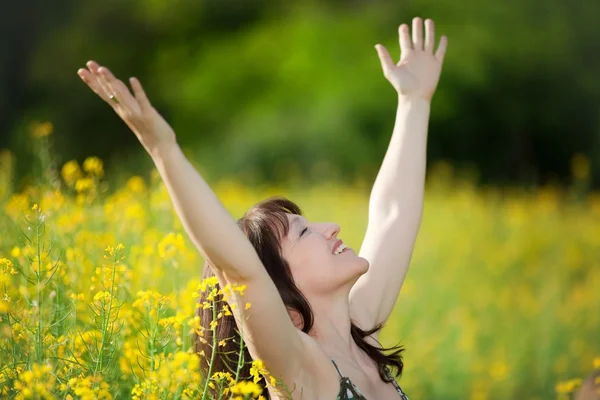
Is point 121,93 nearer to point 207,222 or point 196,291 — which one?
point 207,222

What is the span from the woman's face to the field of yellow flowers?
0.28m

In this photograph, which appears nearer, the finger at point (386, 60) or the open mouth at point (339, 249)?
the open mouth at point (339, 249)

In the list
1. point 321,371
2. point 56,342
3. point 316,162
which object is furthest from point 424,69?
point 316,162

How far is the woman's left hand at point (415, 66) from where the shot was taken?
2838 mm

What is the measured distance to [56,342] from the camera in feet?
7.44

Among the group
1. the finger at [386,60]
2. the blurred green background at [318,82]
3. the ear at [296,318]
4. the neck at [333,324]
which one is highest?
the blurred green background at [318,82]

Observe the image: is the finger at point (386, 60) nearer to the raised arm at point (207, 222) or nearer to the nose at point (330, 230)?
the nose at point (330, 230)

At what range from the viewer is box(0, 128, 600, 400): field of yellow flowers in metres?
2.18

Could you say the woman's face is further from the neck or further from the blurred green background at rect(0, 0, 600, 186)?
the blurred green background at rect(0, 0, 600, 186)

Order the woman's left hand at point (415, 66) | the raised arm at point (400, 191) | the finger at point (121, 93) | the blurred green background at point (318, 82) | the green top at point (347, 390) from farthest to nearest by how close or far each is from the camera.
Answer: the blurred green background at point (318, 82) < the woman's left hand at point (415, 66) < the raised arm at point (400, 191) < the green top at point (347, 390) < the finger at point (121, 93)

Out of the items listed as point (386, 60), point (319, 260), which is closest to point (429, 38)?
point (386, 60)

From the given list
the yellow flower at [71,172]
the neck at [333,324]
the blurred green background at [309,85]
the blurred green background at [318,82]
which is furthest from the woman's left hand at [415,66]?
the blurred green background at [318,82]

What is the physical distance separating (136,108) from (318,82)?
44.4ft

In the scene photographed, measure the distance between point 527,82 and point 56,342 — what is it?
14492 millimetres
